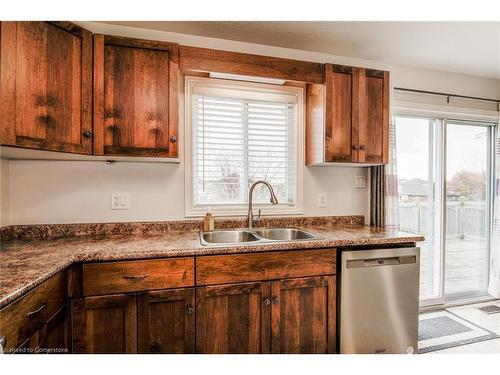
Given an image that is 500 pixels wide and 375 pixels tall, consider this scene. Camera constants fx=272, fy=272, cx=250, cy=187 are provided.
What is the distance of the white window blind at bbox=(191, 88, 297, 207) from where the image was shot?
222cm

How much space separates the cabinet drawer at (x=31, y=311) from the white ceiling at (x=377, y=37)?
70.7 inches

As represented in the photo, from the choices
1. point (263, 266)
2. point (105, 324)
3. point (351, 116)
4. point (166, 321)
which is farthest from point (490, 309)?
point (105, 324)

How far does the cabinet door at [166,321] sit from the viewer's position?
1.50 metres

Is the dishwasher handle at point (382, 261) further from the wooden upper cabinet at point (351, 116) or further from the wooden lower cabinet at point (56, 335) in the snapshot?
the wooden lower cabinet at point (56, 335)

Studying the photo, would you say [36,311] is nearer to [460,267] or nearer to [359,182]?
[359,182]

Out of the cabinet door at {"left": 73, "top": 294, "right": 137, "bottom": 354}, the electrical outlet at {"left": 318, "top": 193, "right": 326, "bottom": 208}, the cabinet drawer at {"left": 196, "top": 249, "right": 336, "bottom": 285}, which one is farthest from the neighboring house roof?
the cabinet door at {"left": 73, "top": 294, "right": 137, "bottom": 354}

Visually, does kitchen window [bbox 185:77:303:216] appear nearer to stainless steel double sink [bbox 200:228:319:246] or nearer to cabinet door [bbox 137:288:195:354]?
stainless steel double sink [bbox 200:228:319:246]

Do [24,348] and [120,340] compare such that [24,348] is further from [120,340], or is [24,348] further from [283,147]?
[283,147]

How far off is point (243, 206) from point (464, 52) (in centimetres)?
240

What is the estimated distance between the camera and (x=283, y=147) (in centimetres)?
241

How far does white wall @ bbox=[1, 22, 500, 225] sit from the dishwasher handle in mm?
712

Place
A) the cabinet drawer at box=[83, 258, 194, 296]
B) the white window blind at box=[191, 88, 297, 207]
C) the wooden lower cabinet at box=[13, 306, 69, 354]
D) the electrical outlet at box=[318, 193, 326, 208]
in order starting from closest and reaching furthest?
the wooden lower cabinet at box=[13, 306, 69, 354], the cabinet drawer at box=[83, 258, 194, 296], the white window blind at box=[191, 88, 297, 207], the electrical outlet at box=[318, 193, 326, 208]

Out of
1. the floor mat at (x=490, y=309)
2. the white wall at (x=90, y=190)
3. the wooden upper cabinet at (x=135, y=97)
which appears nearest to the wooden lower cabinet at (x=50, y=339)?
the white wall at (x=90, y=190)
